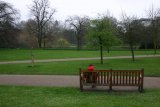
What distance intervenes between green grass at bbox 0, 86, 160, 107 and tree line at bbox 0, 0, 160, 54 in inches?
628

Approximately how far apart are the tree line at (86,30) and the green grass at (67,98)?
15954mm

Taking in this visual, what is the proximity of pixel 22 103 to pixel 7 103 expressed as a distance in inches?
19.2

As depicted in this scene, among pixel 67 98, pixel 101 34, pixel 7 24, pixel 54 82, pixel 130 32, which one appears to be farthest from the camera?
pixel 7 24

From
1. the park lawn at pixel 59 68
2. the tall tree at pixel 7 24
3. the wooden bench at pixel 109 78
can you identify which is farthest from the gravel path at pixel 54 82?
the tall tree at pixel 7 24

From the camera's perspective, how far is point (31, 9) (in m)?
74.8

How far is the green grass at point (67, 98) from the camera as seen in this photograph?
29.1 ft

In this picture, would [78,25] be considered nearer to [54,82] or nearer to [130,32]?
[130,32]

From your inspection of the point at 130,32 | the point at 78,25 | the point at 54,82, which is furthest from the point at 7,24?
the point at 54,82

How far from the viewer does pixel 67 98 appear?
9.98 m

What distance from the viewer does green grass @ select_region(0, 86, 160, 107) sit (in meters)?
8.86

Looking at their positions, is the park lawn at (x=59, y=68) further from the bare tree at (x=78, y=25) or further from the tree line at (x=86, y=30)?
the bare tree at (x=78, y=25)

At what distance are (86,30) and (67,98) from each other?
75.9ft

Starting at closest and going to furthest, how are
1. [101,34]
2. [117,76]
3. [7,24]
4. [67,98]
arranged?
1. [67,98]
2. [117,76]
3. [101,34]
4. [7,24]

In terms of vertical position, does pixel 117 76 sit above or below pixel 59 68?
above
